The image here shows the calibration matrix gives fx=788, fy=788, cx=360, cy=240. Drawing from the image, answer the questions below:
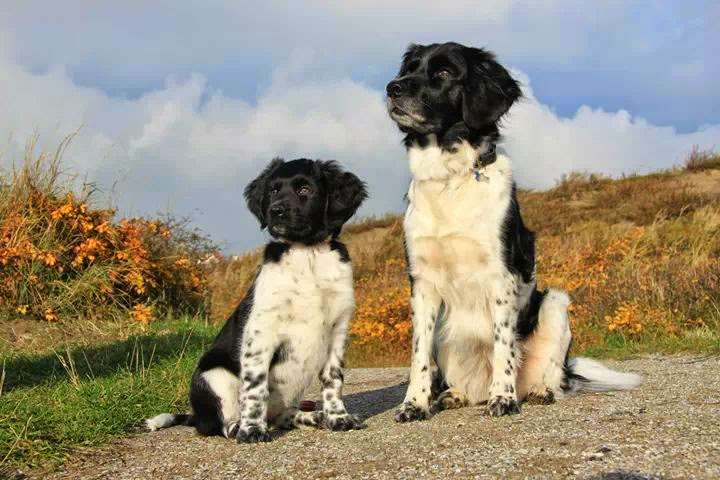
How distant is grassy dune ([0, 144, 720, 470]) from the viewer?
561cm

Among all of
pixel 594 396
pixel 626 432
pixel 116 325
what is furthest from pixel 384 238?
pixel 626 432

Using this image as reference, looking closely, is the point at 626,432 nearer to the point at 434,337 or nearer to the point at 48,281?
the point at 434,337

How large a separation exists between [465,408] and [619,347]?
4.47 meters

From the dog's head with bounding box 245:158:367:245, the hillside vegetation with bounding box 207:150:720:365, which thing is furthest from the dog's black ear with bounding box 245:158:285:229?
the hillside vegetation with bounding box 207:150:720:365

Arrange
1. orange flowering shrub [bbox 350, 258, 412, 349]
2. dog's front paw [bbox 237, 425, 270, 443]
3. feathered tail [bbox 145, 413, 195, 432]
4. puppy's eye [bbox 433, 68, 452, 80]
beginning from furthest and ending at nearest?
orange flowering shrub [bbox 350, 258, 412, 349], feathered tail [bbox 145, 413, 195, 432], puppy's eye [bbox 433, 68, 452, 80], dog's front paw [bbox 237, 425, 270, 443]

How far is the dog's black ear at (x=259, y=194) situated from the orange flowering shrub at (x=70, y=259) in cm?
514

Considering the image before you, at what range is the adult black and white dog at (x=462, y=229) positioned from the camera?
4680 millimetres

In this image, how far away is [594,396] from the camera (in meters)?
5.18

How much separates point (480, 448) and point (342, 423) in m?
1.08

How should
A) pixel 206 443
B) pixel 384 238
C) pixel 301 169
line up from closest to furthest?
pixel 206 443 < pixel 301 169 < pixel 384 238

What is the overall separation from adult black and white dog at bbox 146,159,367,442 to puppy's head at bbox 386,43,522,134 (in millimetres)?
691

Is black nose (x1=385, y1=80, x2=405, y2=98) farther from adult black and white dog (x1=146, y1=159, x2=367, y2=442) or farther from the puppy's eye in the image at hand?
adult black and white dog (x1=146, y1=159, x2=367, y2=442)

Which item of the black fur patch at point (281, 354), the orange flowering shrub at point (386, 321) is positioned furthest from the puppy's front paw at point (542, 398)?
the orange flowering shrub at point (386, 321)

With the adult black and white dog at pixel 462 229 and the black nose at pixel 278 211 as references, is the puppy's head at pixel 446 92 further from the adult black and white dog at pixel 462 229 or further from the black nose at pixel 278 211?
the black nose at pixel 278 211
